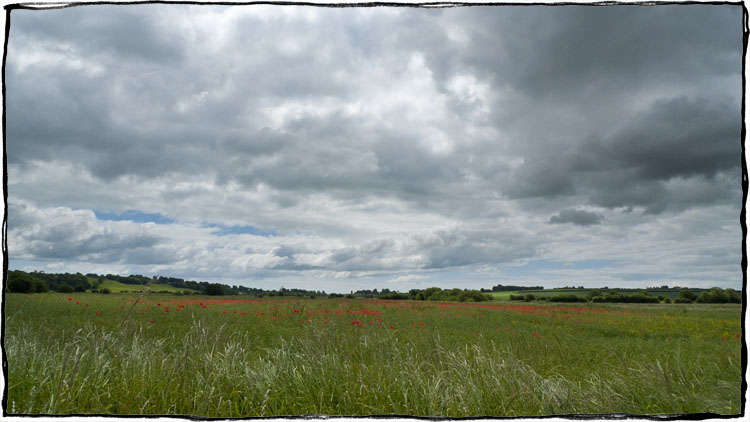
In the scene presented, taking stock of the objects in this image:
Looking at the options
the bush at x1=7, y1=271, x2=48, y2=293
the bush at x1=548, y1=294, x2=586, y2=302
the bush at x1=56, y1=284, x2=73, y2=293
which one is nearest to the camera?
the bush at x1=7, y1=271, x2=48, y2=293

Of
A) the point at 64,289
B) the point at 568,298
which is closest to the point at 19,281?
the point at 64,289

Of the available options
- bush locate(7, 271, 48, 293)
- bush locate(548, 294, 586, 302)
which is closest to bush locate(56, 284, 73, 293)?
bush locate(7, 271, 48, 293)

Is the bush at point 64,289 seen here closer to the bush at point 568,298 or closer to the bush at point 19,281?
the bush at point 19,281

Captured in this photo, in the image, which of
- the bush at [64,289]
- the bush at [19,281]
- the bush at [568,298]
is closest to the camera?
the bush at [19,281]

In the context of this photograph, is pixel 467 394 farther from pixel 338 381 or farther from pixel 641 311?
pixel 641 311

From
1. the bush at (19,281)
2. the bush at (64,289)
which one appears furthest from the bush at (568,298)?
the bush at (64,289)

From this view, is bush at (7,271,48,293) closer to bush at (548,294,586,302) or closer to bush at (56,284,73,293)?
bush at (56,284,73,293)

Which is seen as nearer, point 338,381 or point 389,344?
point 338,381

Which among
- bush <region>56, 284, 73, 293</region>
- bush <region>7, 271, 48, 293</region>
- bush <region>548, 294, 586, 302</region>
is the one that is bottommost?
bush <region>548, 294, 586, 302</region>

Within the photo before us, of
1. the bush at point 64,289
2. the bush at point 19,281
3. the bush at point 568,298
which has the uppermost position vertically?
the bush at point 19,281

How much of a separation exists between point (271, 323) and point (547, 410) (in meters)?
11.7

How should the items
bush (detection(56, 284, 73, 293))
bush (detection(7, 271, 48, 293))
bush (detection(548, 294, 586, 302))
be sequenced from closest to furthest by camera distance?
bush (detection(7, 271, 48, 293)), bush (detection(56, 284, 73, 293)), bush (detection(548, 294, 586, 302))

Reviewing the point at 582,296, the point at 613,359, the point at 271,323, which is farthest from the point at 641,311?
the point at 271,323

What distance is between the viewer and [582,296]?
2636 centimetres
